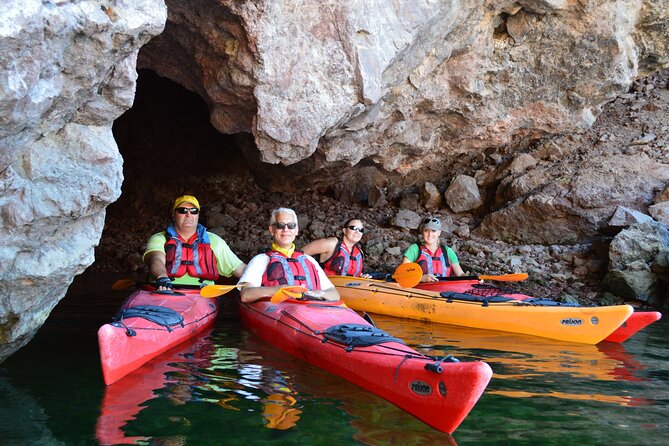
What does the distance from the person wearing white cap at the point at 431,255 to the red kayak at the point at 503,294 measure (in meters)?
0.20

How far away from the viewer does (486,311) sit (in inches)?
267

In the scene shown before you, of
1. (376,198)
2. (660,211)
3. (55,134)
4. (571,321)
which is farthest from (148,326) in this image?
(660,211)

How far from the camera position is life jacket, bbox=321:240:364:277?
8.16 meters

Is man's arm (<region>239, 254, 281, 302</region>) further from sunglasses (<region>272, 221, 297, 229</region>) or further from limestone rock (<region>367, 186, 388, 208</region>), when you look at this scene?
limestone rock (<region>367, 186, 388, 208</region>)

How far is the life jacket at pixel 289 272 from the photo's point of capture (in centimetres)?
573

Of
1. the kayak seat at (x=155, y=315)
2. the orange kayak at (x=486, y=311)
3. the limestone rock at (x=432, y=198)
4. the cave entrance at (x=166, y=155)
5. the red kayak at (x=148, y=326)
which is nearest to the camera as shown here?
the red kayak at (x=148, y=326)

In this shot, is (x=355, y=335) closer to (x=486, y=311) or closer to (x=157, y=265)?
(x=157, y=265)

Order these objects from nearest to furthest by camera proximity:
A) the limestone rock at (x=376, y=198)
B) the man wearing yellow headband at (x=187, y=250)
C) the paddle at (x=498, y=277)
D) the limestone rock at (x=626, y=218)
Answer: the man wearing yellow headband at (x=187, y=250), the paddle at (x=498, y=277), the limestone rock at (x=626, y=218), the limestone rock at (x=376, y=198)

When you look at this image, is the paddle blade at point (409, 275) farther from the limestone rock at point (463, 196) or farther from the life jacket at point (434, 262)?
the limestone rock at point (463, 196)

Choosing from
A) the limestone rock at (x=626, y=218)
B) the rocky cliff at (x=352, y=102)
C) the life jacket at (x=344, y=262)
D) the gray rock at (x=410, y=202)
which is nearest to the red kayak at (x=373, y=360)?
the rocky cliff at (x=352, y=102)

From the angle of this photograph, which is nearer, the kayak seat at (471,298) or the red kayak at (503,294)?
the red kayak at (503,294)

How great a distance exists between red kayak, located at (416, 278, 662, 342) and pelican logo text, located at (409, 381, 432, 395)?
3413 mm

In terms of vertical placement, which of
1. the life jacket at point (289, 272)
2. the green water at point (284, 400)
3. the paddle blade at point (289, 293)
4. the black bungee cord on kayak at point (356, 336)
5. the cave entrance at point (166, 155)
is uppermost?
the cave entrance at point (166, 155)

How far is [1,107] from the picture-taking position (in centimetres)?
274
